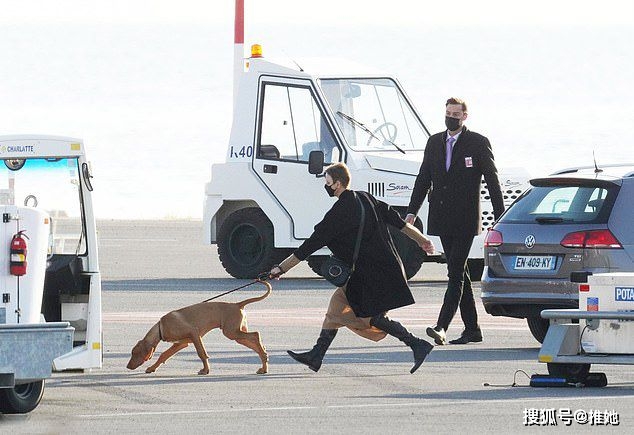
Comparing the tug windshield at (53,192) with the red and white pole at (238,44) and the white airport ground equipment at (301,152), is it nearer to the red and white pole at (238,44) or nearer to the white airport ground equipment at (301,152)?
the white airport ground equipment at (301,152)

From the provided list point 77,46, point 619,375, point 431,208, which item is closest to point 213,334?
point 431,208

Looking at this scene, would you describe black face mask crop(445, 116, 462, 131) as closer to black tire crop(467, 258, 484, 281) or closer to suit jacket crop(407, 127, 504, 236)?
suit jacket crop(407, 127, 504, 236)

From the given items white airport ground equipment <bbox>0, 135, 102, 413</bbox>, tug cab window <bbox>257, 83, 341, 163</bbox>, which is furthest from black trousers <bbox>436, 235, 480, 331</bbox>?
tug cab window <bbox>257, 83, 341, 163</bbox>

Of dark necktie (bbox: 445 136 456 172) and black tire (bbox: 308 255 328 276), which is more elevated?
dark necktie (bbox: 445 136 456 172)

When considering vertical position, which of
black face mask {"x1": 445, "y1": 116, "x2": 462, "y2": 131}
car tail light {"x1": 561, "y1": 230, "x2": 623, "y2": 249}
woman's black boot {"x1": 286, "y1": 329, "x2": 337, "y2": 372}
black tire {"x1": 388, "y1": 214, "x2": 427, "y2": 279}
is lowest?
black tire {"x1": 388, "y1": 214, "x2": 427, "y2": 279}

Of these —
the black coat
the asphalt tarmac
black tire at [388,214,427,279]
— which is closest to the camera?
the asphalt tarmac

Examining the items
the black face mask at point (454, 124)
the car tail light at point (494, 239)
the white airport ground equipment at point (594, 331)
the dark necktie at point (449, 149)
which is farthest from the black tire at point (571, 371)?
the black face mask at point (454, 124)

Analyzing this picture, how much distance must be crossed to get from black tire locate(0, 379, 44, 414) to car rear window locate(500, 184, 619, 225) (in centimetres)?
516

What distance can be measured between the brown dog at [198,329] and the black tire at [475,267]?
28.2 feet

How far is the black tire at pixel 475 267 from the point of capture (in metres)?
24.0

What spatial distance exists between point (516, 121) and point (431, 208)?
58718mm

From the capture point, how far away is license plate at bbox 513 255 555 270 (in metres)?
16.8

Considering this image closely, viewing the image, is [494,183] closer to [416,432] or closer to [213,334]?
[213,334]

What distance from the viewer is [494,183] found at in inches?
713
